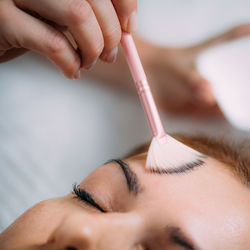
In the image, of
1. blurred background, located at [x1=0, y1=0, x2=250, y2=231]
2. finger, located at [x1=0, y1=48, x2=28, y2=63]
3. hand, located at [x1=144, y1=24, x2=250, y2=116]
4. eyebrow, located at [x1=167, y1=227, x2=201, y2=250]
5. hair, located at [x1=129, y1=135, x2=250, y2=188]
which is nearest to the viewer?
eyebrow, located at [x1=167, y1=227, x2=201, y2=250]

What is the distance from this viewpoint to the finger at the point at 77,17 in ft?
1.56

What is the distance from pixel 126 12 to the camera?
0.54 metres

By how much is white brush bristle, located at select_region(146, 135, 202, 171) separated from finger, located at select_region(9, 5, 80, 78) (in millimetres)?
221

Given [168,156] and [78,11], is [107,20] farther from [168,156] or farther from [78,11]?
[168,156]

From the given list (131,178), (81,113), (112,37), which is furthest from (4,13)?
(81,113)

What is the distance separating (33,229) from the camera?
0.51m

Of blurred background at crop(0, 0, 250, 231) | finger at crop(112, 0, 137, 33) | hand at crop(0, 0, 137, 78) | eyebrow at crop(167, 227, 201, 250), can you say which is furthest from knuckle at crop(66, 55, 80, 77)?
blurred background at crop(0, 0, 250, 231)

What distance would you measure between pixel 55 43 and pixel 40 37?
3cm

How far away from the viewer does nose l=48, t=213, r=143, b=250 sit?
0.45m

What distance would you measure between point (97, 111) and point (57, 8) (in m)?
0.65

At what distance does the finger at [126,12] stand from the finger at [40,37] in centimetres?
10

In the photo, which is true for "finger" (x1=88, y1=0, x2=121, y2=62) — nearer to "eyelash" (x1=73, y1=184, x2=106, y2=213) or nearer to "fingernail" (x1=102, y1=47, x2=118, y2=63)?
"fingernail" (x1=102, y1=47, x2=118, y2=63)

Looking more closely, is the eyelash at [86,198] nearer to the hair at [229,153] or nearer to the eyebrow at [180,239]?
the eyebrow at [180,239]

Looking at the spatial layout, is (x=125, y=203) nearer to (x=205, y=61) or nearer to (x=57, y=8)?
(x=57, y=8)
